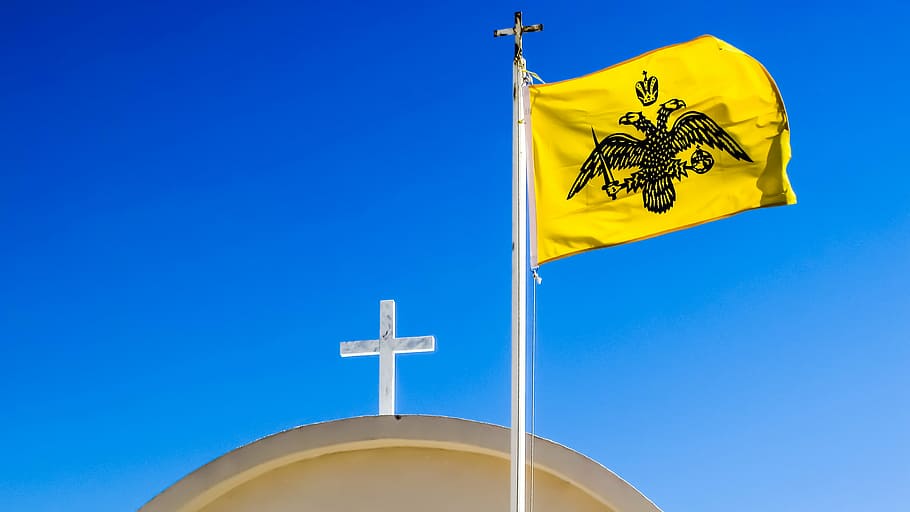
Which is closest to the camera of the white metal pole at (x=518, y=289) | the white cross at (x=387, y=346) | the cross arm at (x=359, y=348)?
the white metal pole at (x=518, y=289)

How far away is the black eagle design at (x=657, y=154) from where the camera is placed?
25.9 feet

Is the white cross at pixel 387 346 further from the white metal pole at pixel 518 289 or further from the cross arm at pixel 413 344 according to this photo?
the white metal pole at pixel 518 289

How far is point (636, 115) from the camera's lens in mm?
8148

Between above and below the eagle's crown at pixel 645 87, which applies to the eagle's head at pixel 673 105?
below

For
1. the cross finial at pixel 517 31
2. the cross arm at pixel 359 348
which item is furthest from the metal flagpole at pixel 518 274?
the cross arm at pixel 359 348

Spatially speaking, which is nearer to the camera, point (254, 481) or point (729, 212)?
point (729, 212)

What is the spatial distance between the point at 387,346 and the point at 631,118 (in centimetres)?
262

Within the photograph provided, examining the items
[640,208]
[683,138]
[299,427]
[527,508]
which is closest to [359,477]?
[299,427]

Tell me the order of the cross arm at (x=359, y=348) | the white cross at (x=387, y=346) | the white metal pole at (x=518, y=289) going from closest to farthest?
1. the white metal pole at (x=518, y=289)
2. the white cross at (x=387, y=346)
3. the cross arm at (x=359, y=348)

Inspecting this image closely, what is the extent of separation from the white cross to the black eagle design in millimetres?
1831

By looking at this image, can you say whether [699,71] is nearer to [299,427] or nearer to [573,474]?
[573,474]

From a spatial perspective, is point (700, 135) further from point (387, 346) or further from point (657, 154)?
point (387, 346)

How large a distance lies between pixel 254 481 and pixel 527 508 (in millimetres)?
1945

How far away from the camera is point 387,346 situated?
915cm
